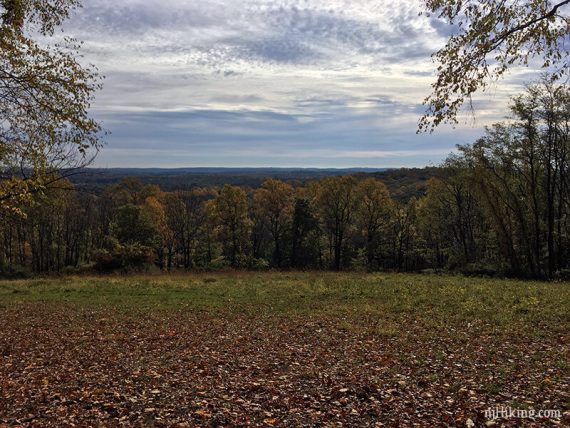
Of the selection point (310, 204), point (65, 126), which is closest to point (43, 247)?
point (310, 204)

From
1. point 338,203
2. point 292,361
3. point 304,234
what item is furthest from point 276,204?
point 292,361

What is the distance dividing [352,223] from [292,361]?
4962cm

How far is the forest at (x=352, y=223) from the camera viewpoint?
104 feet

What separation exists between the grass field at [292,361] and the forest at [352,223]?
17.7 metres

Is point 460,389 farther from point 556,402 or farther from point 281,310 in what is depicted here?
point 281,310

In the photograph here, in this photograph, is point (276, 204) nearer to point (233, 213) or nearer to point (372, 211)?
point (233, 213)

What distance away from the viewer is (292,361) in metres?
9.03

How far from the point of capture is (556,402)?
612 cm

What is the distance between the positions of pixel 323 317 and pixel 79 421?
8884 millimetres

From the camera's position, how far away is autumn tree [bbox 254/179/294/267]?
60375mm

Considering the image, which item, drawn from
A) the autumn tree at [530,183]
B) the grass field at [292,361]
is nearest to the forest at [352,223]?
the autumn tree at [530,183]

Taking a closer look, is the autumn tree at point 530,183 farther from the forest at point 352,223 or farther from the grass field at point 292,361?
the grass field at point 292,361

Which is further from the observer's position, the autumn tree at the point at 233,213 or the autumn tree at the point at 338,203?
the autumn tree at the point at 233,213

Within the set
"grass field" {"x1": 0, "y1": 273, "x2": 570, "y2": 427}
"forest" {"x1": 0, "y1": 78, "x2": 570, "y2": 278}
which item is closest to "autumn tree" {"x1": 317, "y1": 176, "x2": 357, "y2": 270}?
"forest" {"x1": 0, "y1": 78, "x2": 570, "y2": 278}
